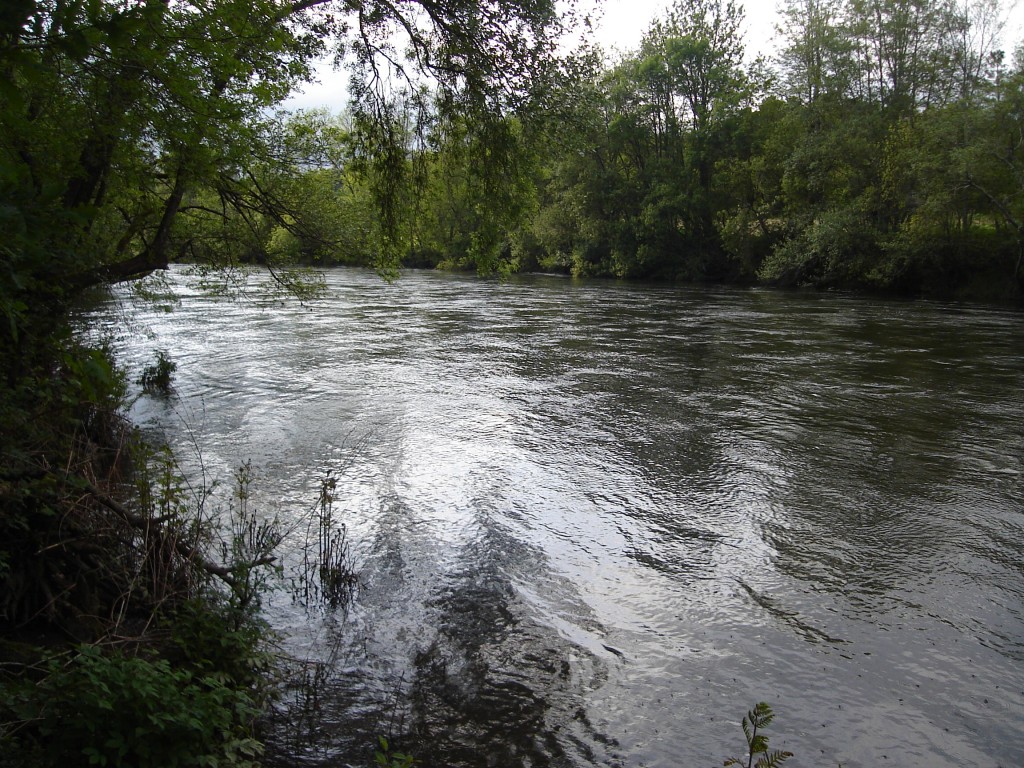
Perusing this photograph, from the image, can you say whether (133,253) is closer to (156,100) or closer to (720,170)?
(156,100)

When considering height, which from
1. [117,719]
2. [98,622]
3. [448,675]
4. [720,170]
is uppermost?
[720,170]

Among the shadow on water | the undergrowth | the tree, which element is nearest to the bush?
the undergrowth

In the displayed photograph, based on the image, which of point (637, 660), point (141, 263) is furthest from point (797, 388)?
point (141, 263)

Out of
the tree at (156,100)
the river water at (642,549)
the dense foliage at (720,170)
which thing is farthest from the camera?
the dense foliage at (720,170)

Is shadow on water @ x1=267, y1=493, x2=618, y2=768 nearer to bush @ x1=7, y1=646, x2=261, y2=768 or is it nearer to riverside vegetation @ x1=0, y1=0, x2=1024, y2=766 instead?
riverside vegetation @ x1=0, y1=0, x2=1024, y2=766

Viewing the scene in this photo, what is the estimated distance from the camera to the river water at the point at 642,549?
478 cm

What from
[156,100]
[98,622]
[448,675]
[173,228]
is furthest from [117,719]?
[173,228]

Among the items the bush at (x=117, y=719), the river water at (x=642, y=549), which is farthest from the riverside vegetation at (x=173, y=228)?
the river water at (x=642, y=549)

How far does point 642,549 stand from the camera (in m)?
7.61

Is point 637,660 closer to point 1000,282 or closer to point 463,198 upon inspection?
point 463,198

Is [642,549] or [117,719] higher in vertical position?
[117,719]

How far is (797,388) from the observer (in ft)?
50.4

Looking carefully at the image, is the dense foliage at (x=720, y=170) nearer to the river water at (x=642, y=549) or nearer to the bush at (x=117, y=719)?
the river water at (x=642, y=549)

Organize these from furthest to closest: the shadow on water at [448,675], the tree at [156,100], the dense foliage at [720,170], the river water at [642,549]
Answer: the dense foliage at [720,170]
the river water at [642,549]
the shadow on water at [448,675]
the tree at [156,100]
